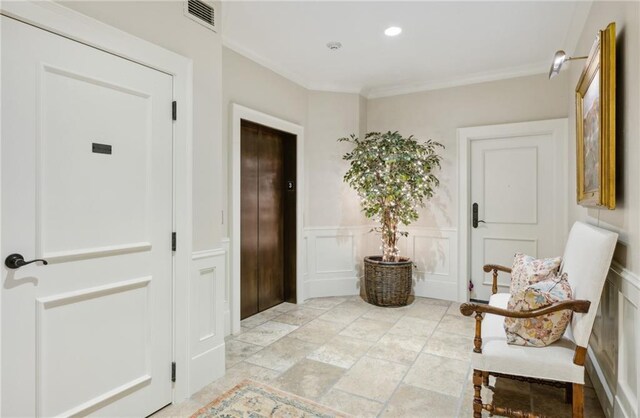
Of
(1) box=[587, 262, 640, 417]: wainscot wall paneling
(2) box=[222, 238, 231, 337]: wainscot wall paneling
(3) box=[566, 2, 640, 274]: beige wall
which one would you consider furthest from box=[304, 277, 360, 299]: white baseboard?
(3) box=[566, 2, 640, 274]: beige wall

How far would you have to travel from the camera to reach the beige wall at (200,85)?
2.08 meters

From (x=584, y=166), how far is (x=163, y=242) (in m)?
2.97

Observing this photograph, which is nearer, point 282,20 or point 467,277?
point 282,20

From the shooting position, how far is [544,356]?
1.81 m

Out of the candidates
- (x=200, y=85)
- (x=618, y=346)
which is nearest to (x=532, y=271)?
(x=618, y=346)

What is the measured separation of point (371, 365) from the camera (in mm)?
2754

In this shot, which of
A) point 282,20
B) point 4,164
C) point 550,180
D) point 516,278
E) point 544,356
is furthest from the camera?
point 550,180

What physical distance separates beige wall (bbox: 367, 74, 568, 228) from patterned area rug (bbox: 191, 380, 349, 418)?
3013mm

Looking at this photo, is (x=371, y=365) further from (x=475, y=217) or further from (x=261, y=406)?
(x=475, y=217)

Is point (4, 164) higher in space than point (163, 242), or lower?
higher

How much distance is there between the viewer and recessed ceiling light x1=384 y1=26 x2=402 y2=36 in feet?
10.4

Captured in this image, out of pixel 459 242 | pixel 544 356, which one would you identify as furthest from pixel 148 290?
pixel 459 242

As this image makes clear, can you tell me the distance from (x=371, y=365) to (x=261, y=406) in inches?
36.6

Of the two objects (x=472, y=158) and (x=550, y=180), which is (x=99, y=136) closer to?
(x=472, y=158)
